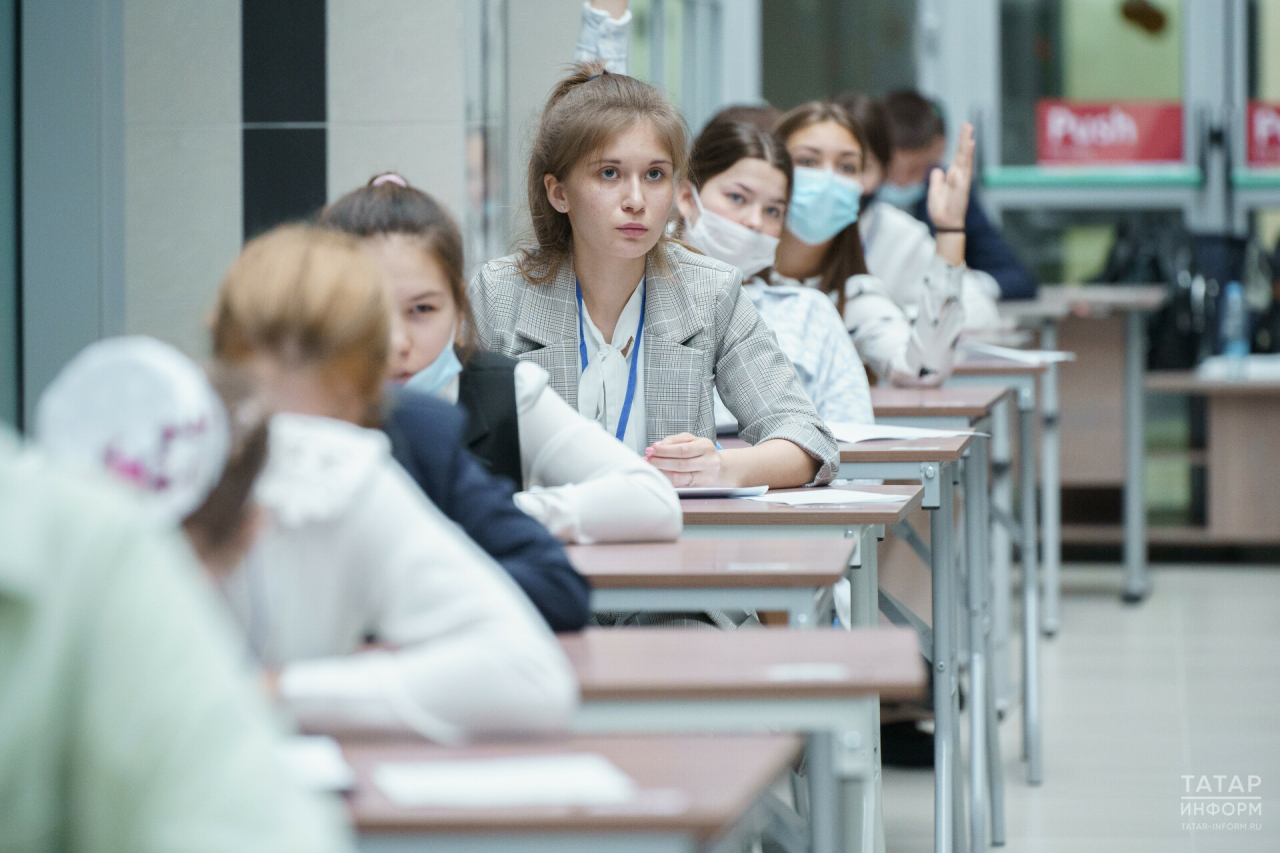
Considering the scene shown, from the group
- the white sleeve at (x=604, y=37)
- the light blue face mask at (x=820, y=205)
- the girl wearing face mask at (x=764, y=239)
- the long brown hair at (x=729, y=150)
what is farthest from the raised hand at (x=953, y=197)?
the white sleeve at (x=604, y=37)

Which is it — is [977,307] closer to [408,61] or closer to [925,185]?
[925,185]

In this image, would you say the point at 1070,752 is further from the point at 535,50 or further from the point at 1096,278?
the point at 1096,278

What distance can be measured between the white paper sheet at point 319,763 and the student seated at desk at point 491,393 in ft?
2.14

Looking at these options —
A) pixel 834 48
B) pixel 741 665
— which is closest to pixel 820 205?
pixel 741 665

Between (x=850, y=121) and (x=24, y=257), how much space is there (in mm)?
1801

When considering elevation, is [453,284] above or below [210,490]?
above

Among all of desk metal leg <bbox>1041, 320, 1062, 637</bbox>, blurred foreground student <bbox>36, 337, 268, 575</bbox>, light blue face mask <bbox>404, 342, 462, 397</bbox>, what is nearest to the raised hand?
desk metal leg <bbox>1041, 320, 1062, 637</bbox>

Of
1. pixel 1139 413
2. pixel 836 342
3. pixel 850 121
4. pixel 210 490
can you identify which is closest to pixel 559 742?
pixel 210 490

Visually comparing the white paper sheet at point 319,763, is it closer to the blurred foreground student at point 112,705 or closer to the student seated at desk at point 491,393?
the blurred foreground student at point 112,705

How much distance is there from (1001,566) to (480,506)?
3207 millimetres

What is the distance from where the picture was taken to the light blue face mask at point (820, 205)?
3455mm

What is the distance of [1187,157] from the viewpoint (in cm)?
709

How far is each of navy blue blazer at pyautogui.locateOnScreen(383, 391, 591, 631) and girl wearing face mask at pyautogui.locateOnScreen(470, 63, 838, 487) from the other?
0.93 meters

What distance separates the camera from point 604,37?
3.19m
